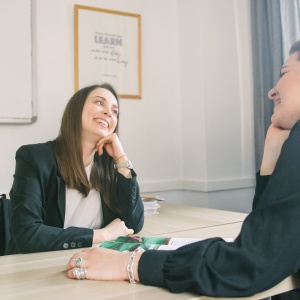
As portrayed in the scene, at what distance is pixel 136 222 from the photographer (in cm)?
158

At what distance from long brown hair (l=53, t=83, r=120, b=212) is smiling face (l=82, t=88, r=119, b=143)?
3 centimetres

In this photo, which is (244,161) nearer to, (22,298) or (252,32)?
(252,32)

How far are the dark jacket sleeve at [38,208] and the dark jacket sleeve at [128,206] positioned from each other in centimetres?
23

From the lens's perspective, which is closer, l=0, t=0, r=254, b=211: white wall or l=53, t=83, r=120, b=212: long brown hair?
l=53, t=83, r=120, b=212: long brown hair

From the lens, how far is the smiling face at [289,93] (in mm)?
949

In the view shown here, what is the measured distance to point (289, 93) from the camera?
3.14 ft

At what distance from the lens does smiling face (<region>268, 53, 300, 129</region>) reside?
949mm

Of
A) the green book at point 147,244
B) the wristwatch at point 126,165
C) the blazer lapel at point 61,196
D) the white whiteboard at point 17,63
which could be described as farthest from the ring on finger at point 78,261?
the white whiteboard at point 17,63

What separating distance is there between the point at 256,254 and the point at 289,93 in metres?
0.43

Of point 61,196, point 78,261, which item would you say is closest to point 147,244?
point 78,261

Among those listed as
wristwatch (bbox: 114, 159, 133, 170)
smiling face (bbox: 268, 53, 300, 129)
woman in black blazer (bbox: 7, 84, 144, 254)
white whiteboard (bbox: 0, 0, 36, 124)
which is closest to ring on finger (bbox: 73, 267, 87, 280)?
woman in black blazer (bbox: 7, 84, 144, 254)

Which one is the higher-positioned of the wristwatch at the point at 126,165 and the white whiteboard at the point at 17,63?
the white whiteboard at the point at 17,63

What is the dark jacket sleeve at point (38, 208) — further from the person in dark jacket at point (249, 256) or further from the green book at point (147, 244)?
the person in dark jacket at point (249, 256)

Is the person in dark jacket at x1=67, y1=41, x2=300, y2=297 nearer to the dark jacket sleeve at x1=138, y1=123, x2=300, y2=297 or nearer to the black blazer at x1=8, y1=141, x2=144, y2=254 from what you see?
the dark jacket sleeve at x1=138, y1=123, x2=300, y2=297
